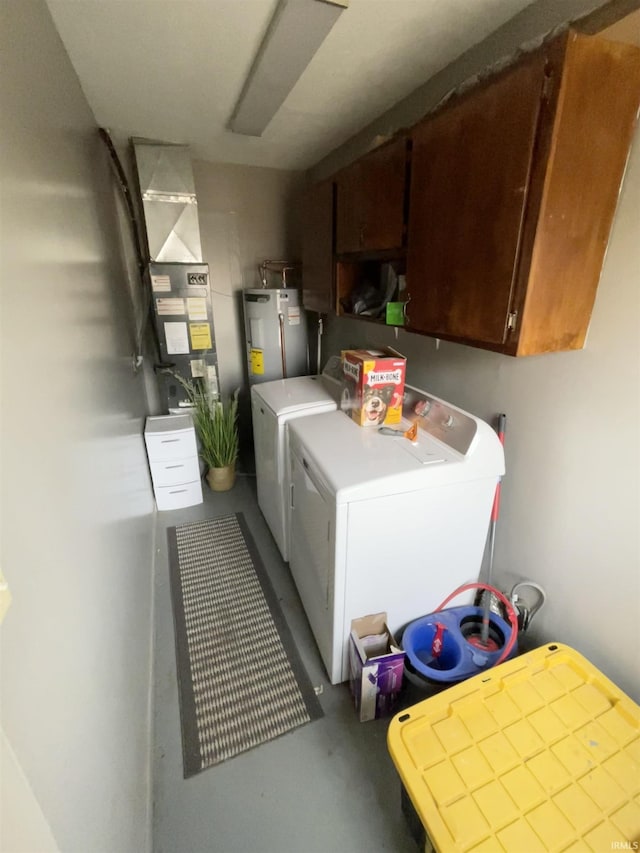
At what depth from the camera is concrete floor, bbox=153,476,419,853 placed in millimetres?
1164

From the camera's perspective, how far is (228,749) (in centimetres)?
139

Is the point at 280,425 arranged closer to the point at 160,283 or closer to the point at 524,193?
the point at 524,193

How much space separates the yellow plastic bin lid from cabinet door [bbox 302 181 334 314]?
191 cm

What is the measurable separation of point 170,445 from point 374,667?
198 centimetres

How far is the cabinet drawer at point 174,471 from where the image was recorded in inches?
106

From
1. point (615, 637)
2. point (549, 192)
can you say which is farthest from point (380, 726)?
point (549, 192)

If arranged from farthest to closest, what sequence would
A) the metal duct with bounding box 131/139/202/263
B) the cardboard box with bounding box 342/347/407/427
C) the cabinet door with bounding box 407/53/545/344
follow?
the metal duct with bounding box 131/139/202/263 → the cardboard box with bounding box 342/347/407/427 → the cabinet door with bounding box 407/53/545/344

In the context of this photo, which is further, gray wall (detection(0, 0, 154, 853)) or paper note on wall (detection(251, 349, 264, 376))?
paper note on wall (detection(251, 349, 264, 376))

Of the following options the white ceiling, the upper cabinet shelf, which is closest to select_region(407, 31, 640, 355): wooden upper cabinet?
the upper cabinet shelf

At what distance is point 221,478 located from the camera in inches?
120

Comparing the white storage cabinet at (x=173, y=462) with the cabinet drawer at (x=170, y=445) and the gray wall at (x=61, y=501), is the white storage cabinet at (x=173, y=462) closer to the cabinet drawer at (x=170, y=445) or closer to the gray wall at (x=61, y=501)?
the cabinet drawer at (x=170, y=445)

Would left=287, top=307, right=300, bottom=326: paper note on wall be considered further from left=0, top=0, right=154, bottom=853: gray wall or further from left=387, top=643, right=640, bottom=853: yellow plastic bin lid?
left=387, top=643, right=640, bottom=853: yellow plastic bin lid

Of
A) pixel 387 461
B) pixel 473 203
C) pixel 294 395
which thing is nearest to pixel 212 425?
pixel 294 395

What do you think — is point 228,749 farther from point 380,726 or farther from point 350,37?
point 350,37
